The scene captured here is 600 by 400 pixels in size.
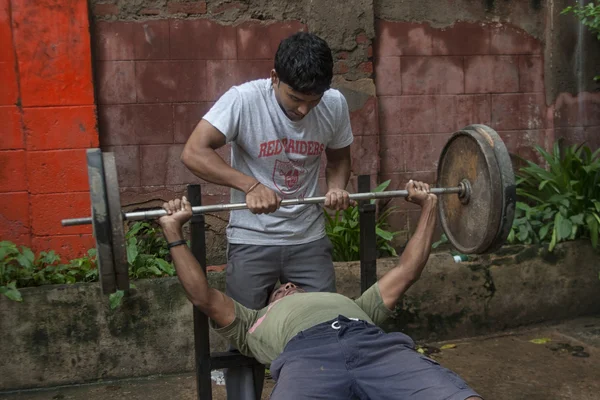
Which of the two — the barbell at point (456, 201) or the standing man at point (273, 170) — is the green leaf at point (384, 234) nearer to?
the barbell at point (456, 201)

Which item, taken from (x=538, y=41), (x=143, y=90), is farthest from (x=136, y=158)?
(x=538, y=41)

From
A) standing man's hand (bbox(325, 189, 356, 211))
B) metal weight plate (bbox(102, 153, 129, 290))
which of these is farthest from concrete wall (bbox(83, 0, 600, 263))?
metal weight plate (bbox(102, 153, 129, 290))

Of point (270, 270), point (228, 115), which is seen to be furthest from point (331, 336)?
point (228, 115)

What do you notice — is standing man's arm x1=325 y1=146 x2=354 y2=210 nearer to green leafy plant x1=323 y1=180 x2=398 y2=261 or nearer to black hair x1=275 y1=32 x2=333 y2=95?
black hair x1=275 y1=32 x2=333 y2=95

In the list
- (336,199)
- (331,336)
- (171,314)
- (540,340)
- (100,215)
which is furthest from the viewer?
(540,340)

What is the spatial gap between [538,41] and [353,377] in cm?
389

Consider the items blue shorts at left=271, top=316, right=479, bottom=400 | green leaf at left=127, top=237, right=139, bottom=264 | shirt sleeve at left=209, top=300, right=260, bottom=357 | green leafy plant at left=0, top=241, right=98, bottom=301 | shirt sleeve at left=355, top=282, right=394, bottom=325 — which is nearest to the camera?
blue shorts at left=271, top=316, right=479, bottom=400

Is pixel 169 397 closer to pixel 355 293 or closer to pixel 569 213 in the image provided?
pixel 355 293

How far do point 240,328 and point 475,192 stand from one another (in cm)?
124

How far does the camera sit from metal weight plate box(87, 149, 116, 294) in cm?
253

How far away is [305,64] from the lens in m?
2.82

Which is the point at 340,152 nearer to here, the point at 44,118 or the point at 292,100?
the point at 292,100

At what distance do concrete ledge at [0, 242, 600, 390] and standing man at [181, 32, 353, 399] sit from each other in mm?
1249

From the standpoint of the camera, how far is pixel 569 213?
509 cm
